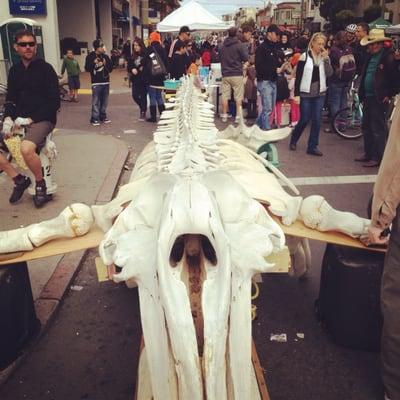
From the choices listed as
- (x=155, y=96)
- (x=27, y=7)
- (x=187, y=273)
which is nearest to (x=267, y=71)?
(x=155, y=96)

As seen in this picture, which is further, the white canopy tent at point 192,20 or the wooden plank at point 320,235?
the white canopy tent at point 192,20

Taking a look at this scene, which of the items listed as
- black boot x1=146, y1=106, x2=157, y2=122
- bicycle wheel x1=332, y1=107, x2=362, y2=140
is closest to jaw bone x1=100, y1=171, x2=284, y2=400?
bicycle wheel x1=332, y1=107, x2=362, y2=140

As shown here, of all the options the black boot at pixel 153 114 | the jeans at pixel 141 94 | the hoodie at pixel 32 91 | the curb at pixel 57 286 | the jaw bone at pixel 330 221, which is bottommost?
the curb at pixel 57 286

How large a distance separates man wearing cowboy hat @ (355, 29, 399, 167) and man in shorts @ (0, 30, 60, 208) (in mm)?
4904

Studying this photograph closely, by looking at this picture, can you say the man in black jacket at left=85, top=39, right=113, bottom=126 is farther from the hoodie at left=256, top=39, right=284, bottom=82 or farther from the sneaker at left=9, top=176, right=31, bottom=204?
the sneaker at left=9, top=176, right=31, bottom=204

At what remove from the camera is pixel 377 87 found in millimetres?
7738

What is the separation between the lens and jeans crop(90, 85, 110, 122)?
1176cm

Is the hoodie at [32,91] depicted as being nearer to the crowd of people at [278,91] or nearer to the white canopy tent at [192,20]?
the crowd of people at [278,91]

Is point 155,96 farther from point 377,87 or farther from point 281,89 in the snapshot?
point 377,87

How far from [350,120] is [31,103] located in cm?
758

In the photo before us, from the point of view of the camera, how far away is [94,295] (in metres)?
4.46

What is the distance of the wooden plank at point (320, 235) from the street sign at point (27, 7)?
16415 mm

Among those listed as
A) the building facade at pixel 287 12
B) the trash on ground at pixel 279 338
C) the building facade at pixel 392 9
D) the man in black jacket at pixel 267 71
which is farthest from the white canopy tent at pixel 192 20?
the building facade at pixel 287 12

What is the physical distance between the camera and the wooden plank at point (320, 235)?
292 centimetres
